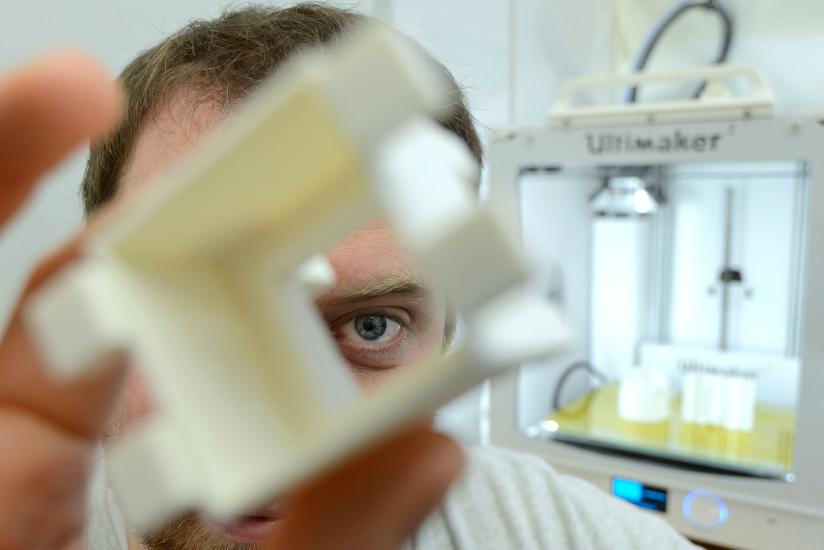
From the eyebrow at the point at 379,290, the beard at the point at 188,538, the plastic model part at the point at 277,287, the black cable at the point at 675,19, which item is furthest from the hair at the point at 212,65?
the black cable at the point at 675,19

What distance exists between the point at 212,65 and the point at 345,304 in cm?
24

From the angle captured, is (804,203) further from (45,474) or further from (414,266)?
(45,474)

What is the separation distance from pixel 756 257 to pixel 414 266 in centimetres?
102

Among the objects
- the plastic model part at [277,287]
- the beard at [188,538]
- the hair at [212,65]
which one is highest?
the hair at [212,65]

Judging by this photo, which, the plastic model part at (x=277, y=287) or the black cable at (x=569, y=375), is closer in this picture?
the plastic model part at (x=277, y=287)

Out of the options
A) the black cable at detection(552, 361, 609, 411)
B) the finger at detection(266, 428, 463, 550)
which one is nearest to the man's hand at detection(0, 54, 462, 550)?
the finger at detection(266, 428, 463, 550)

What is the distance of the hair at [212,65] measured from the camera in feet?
1.93

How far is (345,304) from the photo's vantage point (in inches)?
22.5

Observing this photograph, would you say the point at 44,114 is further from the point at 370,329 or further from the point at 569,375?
the point at 569,375

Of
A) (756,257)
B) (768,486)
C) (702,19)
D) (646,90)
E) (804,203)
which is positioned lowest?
(768,486)

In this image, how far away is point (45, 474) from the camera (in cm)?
26

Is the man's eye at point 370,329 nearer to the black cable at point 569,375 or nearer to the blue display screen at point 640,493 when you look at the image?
the blue display screen at point 640,493

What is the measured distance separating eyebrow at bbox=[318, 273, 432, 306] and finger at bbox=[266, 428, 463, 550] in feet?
1.14

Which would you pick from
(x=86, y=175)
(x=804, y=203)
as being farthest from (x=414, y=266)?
(x=804, y=203)
